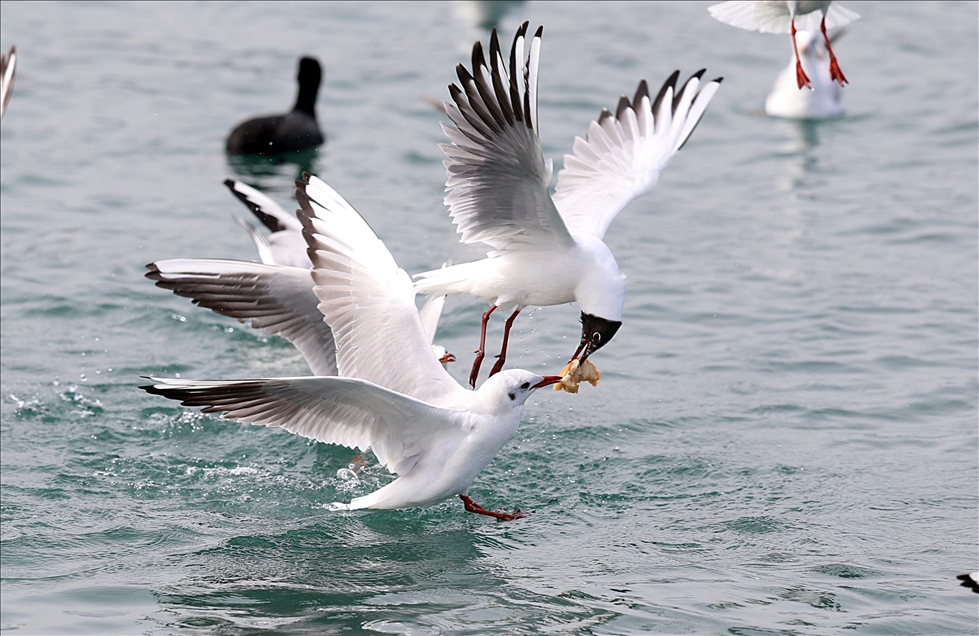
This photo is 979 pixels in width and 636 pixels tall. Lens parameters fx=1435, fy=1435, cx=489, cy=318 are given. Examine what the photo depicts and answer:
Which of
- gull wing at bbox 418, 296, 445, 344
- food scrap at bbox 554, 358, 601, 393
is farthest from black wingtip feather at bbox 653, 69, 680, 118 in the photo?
food scrap at bbox 554, 358, 601, 393

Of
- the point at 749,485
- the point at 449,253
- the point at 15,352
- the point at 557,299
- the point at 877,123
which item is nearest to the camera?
the point at 557,299

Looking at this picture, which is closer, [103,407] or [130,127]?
[103,407]

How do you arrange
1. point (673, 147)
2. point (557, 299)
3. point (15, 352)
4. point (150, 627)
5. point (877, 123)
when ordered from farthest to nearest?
point (877, 123) → point (15, 352) → point (673, 147) → point (557, 299) → point (150, 627)

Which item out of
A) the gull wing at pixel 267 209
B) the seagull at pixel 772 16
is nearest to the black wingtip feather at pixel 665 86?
the seagull at pixel 772 16

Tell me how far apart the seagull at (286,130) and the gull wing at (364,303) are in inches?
268

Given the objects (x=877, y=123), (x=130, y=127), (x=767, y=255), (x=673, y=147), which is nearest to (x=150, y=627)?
(x=673, y=147)

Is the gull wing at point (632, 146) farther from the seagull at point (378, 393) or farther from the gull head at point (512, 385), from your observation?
the gull head at point (512, 385)

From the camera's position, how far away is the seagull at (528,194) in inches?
237

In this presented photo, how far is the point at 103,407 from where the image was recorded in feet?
27.1

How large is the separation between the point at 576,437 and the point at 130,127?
749cm

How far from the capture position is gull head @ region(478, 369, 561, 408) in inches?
239

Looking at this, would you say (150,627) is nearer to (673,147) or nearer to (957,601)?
(957,601)

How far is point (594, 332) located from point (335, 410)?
4.64ft

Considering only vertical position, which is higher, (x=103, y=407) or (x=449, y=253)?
(x=449, y=253)
